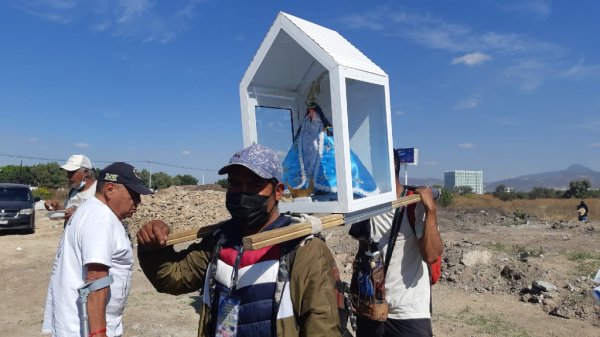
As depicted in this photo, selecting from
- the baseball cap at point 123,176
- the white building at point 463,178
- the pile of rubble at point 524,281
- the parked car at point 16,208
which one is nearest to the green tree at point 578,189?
the pile of rubble at point 524,281

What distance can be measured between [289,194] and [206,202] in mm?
17013

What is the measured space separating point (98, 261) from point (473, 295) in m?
7.86

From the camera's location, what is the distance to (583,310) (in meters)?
7.30

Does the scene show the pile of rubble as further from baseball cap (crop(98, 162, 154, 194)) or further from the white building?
the white building

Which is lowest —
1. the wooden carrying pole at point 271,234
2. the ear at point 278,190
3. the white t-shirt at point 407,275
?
the white t-shirt at point 407,275

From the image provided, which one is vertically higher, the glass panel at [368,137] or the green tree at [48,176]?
the green tree at [48,176]

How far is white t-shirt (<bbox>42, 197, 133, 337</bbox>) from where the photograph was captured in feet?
8.04

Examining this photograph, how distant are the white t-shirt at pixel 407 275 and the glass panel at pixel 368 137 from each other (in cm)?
35

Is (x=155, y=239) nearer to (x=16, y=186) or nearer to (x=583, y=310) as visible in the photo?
(x=583, y=310)

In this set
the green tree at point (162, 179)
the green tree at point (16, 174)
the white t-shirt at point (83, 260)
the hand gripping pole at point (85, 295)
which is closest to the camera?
the hand gripping pole at point (85, 295)

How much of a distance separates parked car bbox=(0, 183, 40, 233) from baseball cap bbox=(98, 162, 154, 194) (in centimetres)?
1523

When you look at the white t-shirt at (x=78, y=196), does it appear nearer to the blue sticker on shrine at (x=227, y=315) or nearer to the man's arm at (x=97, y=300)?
the man's arm at (x=97, y=300)

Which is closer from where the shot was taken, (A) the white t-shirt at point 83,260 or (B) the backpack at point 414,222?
(A) the white t-shirt at point 83,260

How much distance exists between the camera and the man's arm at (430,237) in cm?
280
